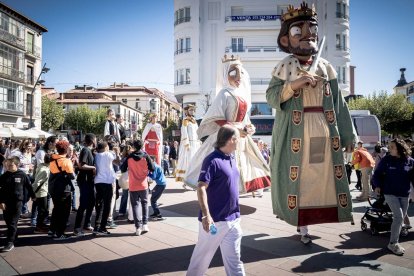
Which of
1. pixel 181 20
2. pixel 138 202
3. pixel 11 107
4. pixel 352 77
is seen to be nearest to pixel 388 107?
pixel 181 20

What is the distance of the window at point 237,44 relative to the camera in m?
35.7

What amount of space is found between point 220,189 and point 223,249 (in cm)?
52

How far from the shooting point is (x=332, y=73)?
15.6 feet

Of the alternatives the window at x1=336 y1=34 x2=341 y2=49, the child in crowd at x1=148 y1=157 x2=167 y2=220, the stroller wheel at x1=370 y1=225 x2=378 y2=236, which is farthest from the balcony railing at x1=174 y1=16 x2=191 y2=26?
the stroller wheel at x1=370 y1=225 x2=378 y2=236

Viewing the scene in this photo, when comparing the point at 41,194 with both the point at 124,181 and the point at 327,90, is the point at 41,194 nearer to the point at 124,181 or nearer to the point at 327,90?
the point at 124,181

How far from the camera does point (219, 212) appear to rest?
9.53 feet

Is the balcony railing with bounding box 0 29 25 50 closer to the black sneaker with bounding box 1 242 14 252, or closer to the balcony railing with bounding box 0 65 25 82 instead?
the balcony railing with bounding box 0 65 25 82

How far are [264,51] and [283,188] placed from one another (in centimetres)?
3242

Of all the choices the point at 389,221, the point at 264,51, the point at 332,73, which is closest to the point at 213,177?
the point at 332,73

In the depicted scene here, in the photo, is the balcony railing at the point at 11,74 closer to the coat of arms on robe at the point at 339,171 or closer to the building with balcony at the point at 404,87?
the coat of arms on robe at the point at 339,171

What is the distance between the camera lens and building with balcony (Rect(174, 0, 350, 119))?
34.5 metres

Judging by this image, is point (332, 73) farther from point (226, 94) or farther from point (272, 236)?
point (272, 236)

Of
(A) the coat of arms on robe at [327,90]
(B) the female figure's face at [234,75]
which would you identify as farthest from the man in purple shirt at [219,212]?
(B) the female figure's face at [234,75]

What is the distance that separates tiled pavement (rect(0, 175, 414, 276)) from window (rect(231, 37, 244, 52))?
104 feet
